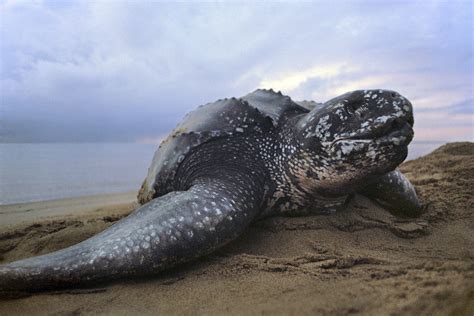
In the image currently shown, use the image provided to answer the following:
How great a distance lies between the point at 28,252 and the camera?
2.15 metres

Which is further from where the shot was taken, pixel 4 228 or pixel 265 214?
pixel 4 228

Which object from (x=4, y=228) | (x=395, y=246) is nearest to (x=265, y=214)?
(x=395, y=246)

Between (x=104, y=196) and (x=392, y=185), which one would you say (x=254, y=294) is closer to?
(x=392, y=185)

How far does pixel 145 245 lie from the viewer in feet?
4.80

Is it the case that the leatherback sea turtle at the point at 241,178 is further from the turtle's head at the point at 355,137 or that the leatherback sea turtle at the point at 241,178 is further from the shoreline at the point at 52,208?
the shoreline at the point at 52,208

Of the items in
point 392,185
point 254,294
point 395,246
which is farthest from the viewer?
point 392,185

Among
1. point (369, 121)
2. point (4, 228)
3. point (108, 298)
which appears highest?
point (369, 121)

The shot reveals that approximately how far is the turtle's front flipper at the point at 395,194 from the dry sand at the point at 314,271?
0.08 metres

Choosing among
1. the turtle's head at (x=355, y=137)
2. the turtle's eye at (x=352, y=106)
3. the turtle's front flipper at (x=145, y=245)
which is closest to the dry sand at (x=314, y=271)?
the turtle's front flipper at (x=145, y=245)

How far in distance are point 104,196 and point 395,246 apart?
423 centimetres

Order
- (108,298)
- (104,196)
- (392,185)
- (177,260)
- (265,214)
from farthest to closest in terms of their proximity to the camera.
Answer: (104,196) < (392,185) < (265,214) < (177,260) < (108,298)

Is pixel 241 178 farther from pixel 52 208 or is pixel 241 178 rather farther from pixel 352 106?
pixel 52 208

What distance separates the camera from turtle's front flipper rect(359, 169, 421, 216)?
2334 millimetres

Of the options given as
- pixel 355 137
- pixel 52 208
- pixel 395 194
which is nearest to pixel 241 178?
pixel 355 137
